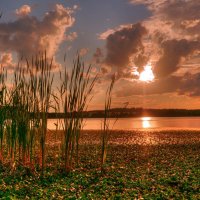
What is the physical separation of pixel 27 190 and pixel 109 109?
2.93 m

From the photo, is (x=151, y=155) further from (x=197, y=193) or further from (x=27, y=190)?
(x=27, y=190)

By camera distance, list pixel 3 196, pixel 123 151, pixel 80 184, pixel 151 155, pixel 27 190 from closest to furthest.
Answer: pixel 3 196 → pixel 27 190 → pixel 80 184 → pixel 151 155 → pixel 123 151

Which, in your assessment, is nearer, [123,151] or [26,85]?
[26,85]

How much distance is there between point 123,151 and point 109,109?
5.93 m

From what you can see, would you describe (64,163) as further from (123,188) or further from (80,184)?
(123,188)

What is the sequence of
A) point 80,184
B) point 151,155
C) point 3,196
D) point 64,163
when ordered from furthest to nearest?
point 151,155, point 64,163, point 80,184, point 3,196

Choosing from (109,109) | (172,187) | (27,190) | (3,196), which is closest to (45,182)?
(27,190)

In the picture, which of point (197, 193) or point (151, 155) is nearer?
point (197, 193)

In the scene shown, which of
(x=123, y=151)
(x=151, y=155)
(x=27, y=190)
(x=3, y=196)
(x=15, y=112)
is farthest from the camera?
(x=123, y=151)

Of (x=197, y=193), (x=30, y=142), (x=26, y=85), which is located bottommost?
(x=197, y=193)

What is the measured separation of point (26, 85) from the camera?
942 centimetres

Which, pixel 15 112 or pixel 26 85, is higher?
pixel 26 85

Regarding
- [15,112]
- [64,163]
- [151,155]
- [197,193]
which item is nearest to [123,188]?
[197,193]

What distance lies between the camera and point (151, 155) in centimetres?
1423
